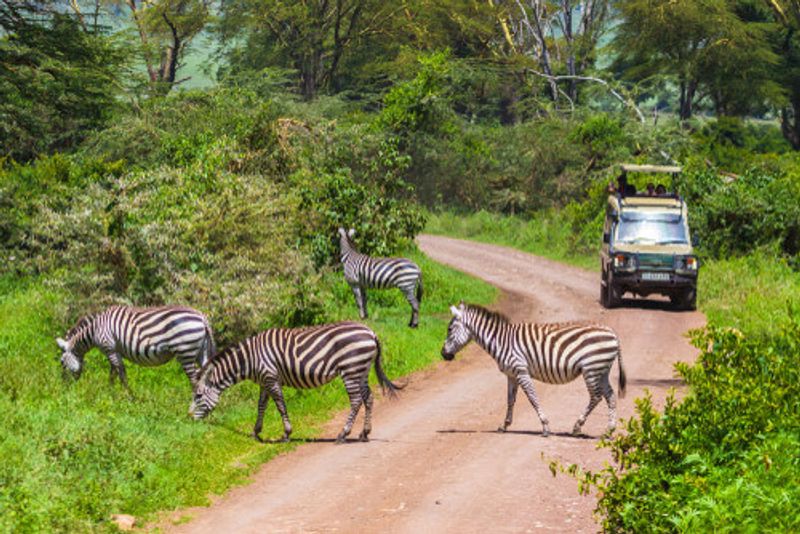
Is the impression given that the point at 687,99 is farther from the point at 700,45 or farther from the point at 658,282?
the point at 658,282

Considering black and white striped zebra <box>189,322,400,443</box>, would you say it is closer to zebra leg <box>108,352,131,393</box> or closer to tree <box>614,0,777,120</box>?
zebra leg <box>108,352,131,393</box>

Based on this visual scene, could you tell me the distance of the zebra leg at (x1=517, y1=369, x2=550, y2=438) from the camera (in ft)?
53.7

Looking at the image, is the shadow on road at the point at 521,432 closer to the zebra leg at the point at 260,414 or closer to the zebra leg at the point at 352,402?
the zebra leg at the point at 352,402

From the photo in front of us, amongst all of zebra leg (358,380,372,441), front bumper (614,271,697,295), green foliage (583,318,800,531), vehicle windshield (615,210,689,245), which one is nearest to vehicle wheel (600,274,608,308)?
front bumper (614,271,697,295)

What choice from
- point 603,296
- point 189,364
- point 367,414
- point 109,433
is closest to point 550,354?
point 367,414

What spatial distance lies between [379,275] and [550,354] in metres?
10.6

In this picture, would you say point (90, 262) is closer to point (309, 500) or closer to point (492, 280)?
point (309, 500)

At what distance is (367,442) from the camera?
654 inches

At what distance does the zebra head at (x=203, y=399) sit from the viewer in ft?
55.4

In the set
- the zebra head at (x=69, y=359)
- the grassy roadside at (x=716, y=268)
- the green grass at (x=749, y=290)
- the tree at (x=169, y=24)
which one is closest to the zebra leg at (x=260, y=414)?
the zebra head at (x=69, y=359)

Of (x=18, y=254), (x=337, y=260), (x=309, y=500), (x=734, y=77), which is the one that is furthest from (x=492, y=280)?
(x=734, y=77)

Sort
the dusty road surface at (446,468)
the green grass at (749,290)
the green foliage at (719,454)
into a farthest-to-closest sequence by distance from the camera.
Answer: the green grass at (749,290) → the dusty road surface at (446,468) → the green foliage at (719,454)

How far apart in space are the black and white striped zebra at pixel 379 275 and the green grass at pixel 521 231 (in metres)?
12.6

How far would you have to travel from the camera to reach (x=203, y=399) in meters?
16.9
